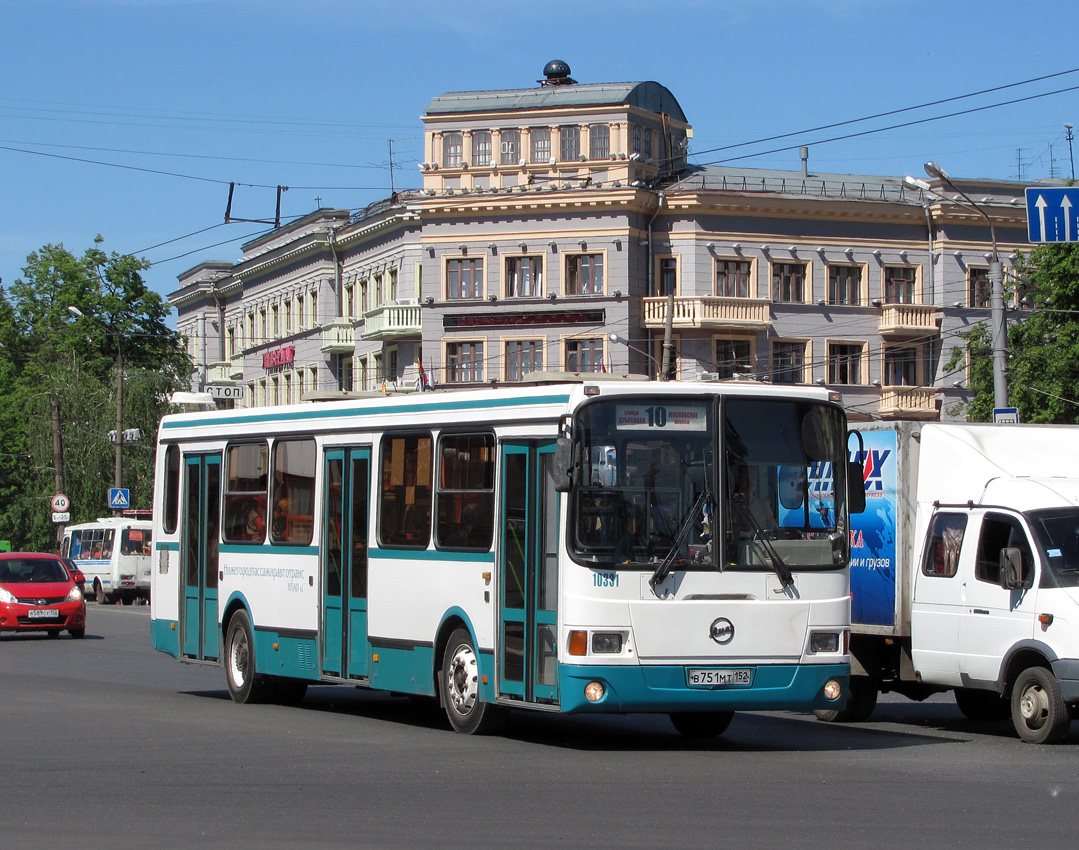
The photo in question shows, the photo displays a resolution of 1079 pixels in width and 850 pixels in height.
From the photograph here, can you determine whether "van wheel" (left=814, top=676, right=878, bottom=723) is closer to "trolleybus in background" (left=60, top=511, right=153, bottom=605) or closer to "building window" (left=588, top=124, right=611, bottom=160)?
"trolleybus in background" (left=60, top=511, right=153, bottom=605)

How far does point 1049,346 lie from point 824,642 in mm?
35058

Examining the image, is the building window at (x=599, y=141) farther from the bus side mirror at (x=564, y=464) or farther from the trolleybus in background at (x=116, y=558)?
the bus side mirror at (x=564, y=464)

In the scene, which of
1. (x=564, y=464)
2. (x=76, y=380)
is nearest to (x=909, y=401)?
(x=76, y=380)

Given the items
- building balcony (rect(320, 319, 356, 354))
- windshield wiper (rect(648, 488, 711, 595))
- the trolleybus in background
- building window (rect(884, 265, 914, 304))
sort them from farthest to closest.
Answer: building balcony (rect(320, 319, 356, 354)) < building window (rect(884, 265, 914, 304)) < the trolleybus in background < windshield wiper (rect(648, 488, 711, 595))

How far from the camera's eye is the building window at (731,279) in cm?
6072

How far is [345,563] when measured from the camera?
15992 mm

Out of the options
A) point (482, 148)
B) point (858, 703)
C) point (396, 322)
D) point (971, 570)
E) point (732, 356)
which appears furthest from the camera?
point (396, 322)

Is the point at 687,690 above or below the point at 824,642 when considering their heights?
below

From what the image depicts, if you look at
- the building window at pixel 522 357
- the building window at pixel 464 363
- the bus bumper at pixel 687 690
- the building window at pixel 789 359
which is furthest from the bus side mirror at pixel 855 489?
the building window at pixel 464 363

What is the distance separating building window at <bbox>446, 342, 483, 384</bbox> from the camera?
61250mm

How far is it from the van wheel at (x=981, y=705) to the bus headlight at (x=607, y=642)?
202 inches

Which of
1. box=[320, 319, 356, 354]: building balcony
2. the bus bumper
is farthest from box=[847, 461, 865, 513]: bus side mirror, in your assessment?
box=[320, 319, 356, 354]: building balcony

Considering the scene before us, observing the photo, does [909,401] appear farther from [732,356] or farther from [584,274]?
[584,274]

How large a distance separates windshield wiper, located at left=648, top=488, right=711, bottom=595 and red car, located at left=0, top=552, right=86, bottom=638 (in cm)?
2002
